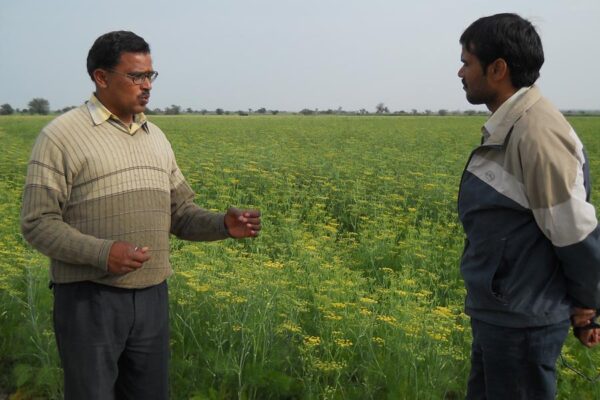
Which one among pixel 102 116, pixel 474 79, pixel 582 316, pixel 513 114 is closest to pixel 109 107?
Answer: pixel 102 116

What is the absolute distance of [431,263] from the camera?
6402 millimetres

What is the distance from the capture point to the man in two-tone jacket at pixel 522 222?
6.75 feet

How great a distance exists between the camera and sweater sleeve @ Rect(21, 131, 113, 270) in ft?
7.61

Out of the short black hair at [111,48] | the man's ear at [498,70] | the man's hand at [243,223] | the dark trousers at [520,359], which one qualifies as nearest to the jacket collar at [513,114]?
the man's ear at [498,70]

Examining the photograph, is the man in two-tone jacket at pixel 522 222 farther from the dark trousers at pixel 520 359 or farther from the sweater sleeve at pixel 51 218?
the sweater sleeve at pixel 51 218

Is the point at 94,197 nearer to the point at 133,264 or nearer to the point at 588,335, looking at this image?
the point at 133,264

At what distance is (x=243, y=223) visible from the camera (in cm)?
275

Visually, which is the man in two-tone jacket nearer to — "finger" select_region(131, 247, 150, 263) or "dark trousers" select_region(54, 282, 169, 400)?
"finger" select_region(131, 247, 150, 263)

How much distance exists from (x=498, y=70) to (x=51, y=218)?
184cm

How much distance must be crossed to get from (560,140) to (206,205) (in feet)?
26.0

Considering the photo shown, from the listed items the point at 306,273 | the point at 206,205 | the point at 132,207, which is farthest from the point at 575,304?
the point at 206,205

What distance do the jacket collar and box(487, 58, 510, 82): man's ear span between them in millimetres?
111

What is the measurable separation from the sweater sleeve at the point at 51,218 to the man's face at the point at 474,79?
5.10ft

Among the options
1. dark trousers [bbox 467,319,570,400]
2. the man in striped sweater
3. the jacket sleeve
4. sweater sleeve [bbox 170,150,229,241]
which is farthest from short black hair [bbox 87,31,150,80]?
dark trousers [bbox 467,319,570,400]
